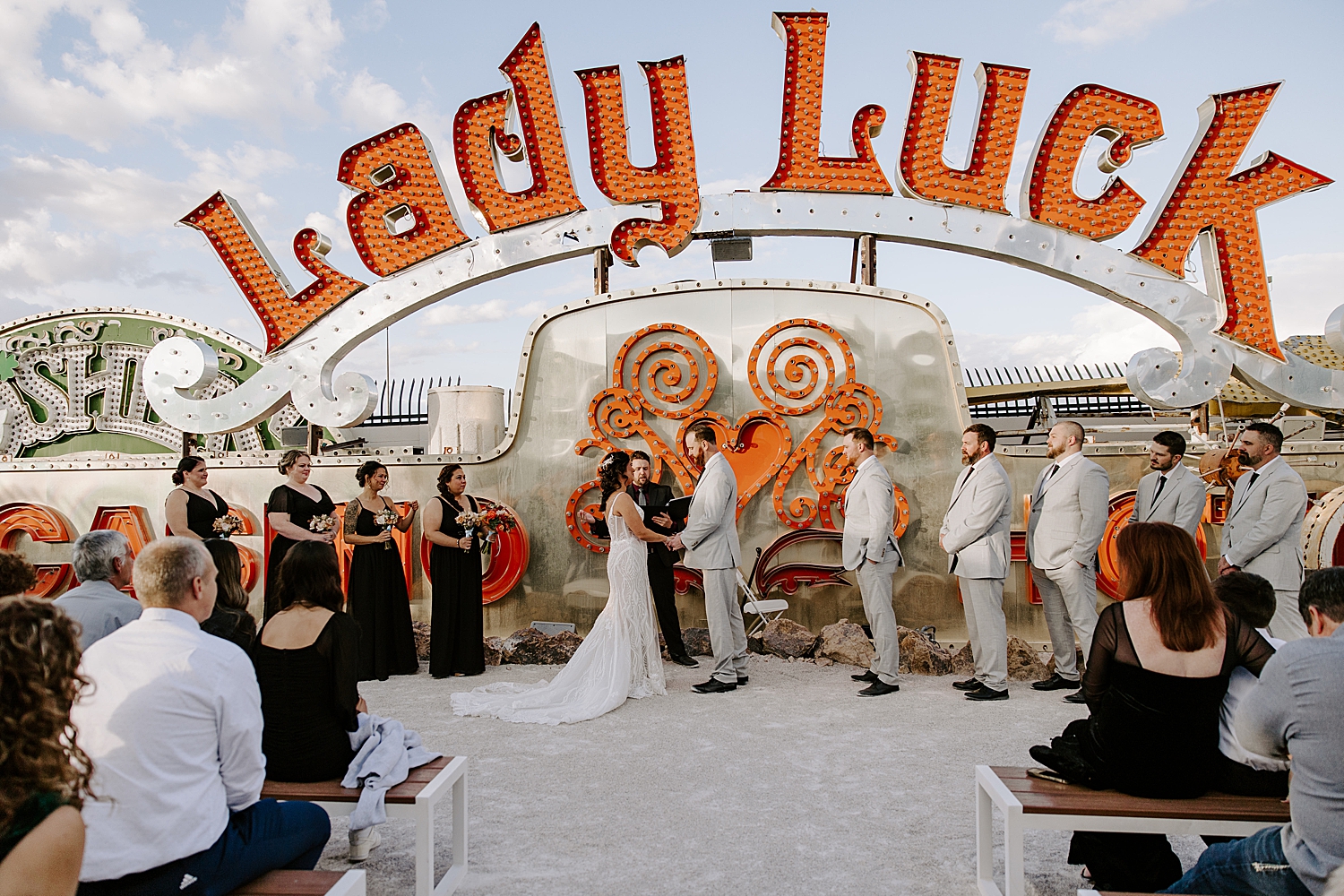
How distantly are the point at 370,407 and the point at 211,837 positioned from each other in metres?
7.05

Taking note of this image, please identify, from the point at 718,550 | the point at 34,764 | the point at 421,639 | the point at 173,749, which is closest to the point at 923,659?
the point at 718,550

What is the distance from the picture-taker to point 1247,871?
2.63 m

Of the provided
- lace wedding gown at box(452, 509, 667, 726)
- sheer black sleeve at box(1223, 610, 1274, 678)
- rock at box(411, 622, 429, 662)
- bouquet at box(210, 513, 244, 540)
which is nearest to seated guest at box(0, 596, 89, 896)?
sheer black sleeve at box(1223, 610, 1274, 678)

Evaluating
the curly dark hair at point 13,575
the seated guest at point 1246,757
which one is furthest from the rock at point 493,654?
the seated guest at point 1246,757

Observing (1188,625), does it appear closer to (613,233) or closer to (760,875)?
(760,875)

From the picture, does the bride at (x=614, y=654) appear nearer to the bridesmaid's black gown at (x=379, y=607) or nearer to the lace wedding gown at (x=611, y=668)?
the lace wedding gown at (x=611, y=668)

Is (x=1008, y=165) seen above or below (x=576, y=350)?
above

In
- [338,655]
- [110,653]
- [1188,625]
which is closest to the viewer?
[110,653]

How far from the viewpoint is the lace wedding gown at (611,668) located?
21.3 ft

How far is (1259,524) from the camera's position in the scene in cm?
616

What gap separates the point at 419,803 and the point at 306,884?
67 centimetres

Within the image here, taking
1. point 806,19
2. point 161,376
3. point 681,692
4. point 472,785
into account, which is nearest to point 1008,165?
point 806,19

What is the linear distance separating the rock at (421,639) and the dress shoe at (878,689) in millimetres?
4212

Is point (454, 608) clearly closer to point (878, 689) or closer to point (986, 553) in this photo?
point (878, 689)
